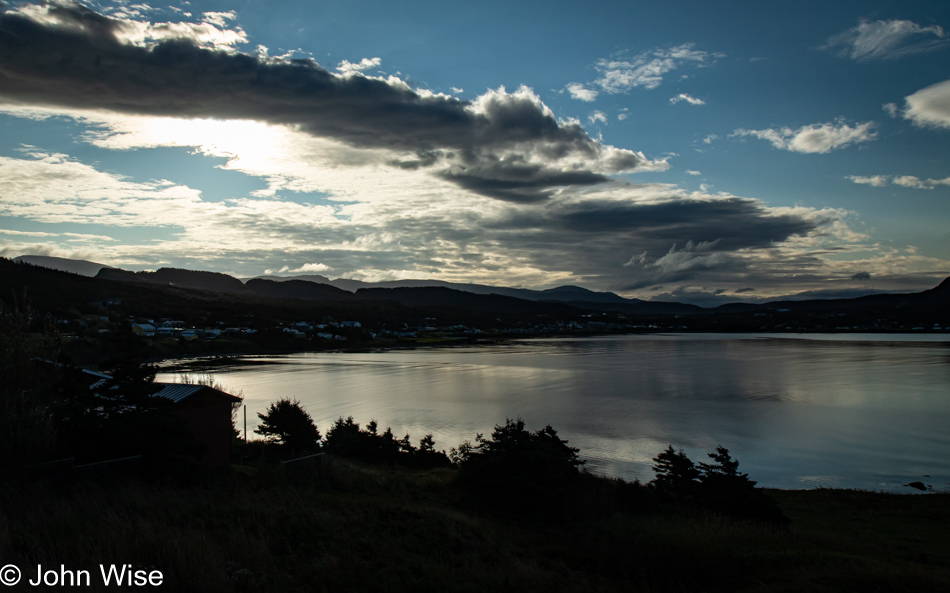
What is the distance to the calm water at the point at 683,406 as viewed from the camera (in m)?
22.1

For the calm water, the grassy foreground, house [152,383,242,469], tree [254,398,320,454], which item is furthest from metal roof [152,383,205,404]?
the calm water

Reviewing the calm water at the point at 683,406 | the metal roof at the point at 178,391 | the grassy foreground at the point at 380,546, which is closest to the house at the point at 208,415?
the metal roof at the point at 178,391

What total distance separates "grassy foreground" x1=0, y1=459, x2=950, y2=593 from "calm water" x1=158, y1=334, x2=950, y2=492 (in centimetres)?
1098

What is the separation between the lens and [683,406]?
115 feet

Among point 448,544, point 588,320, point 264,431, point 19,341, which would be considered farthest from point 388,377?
point 588,320

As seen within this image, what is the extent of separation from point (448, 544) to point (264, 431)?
14.4 meters

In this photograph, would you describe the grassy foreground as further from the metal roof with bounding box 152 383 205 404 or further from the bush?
the metal roof with bounding box 152 383 205 404

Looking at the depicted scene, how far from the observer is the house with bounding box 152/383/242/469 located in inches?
519

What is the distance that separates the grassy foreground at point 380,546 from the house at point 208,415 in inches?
113

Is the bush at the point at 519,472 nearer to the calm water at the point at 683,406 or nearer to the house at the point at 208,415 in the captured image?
the house at the point at 208,415

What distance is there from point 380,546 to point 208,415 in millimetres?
8847

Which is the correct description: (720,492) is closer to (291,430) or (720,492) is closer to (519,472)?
(519,472)

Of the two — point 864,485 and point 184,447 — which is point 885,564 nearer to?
point 184,447

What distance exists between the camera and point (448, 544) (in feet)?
24.9
